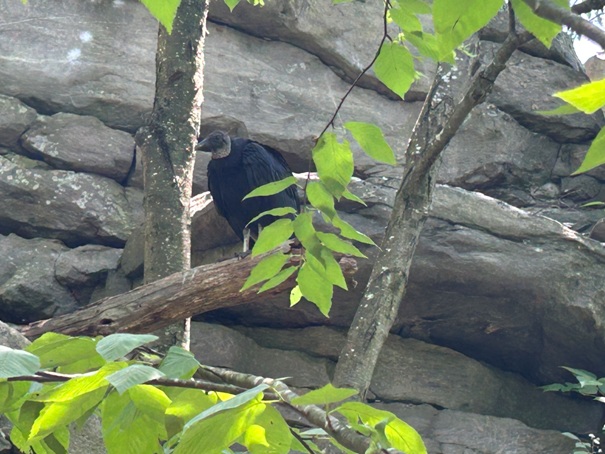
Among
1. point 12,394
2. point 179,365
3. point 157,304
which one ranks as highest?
point 179,365

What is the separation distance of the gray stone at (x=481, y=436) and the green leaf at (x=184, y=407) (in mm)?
5033

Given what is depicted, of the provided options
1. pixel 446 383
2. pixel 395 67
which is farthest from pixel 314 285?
pixel 446 383

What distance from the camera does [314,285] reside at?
1.49 metres

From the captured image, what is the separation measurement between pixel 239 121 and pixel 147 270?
3.80 m

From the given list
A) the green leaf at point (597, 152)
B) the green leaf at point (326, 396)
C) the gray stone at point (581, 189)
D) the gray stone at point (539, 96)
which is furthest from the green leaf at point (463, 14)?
the gray stone at point (539, 96)

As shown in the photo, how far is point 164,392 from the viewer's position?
108 cm

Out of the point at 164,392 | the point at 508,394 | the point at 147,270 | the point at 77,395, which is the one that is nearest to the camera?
the point at 77,395

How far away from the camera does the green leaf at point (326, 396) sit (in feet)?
2.85

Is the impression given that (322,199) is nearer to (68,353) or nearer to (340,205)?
(68,353)

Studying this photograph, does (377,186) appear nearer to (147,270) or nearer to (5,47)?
(147,270)

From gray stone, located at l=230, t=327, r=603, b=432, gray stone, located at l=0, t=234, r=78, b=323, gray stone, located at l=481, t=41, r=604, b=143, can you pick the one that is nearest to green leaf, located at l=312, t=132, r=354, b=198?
gray stone, located at l=230, t=327, r=603, b=432

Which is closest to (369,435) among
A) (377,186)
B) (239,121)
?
(377,186)

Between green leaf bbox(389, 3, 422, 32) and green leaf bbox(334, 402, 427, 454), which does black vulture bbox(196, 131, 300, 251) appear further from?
green leaf bbox(334, 402, 427, 454)

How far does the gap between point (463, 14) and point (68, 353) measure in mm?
633
